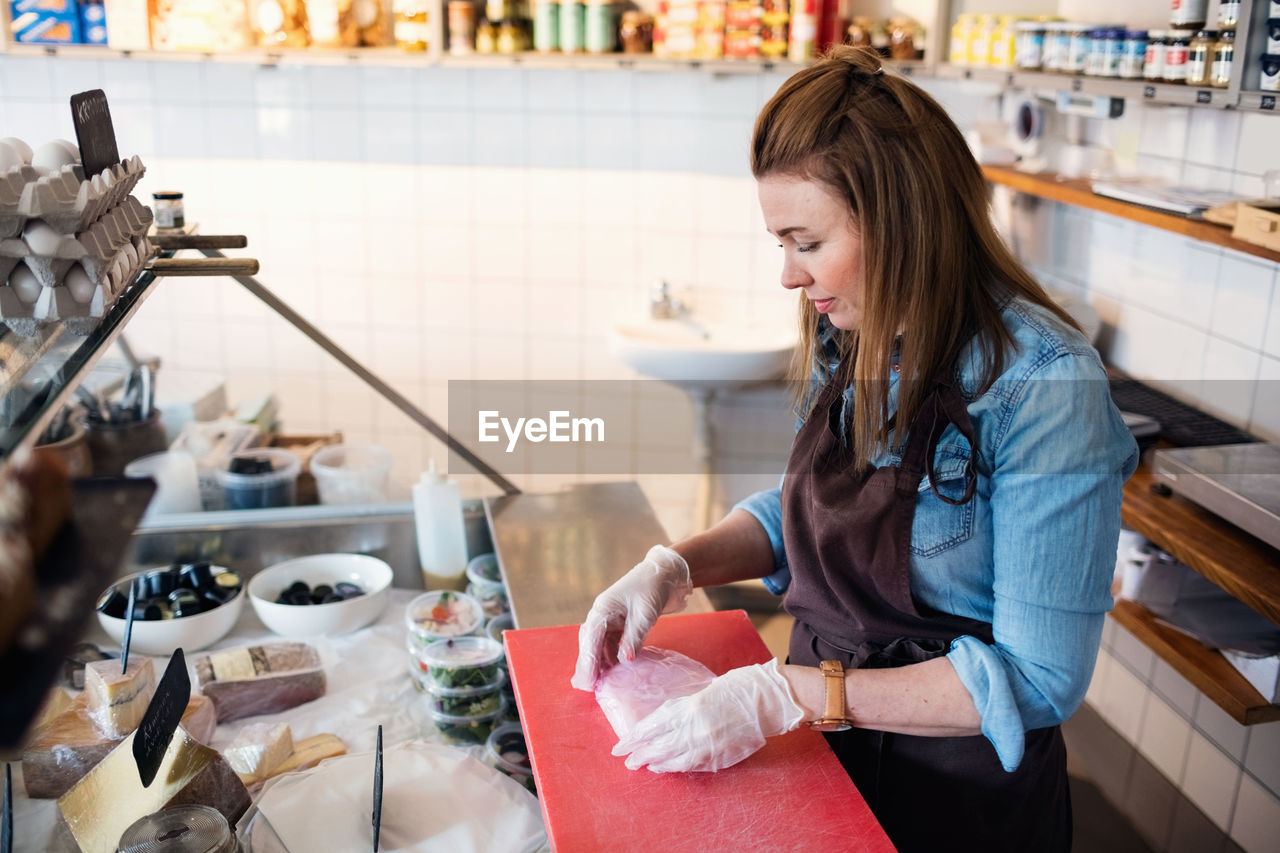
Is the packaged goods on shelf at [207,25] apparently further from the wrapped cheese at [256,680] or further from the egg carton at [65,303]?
the egg carton at [65,303]

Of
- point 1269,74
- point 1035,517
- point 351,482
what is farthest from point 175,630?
point 1269,74

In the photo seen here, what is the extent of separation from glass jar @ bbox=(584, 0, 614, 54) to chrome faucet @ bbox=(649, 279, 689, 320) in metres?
0.79

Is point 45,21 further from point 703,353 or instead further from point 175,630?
point 175,630

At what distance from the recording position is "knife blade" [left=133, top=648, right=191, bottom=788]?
1.21 metres

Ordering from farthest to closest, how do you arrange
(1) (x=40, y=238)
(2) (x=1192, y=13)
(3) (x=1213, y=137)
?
(3) (x=1213, y=137)
(2) (x=1192, y=13)
(1) (x=40, y=238)

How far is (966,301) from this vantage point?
1318mm

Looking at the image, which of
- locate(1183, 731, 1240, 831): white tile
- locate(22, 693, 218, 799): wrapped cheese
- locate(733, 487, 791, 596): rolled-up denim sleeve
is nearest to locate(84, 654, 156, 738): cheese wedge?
locate(22, 693, 218, 799): wrapped cheese

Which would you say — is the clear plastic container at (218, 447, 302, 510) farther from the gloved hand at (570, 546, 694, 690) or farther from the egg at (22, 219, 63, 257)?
the egg at (22, 219, 63, 257)

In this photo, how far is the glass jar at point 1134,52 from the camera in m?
2.39

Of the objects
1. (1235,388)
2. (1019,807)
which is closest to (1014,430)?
(1019,807)

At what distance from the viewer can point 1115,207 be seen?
2.51 metres

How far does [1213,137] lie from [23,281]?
8.33 ft

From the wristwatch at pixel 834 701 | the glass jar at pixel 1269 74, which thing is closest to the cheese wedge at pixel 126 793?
the wristwatch at pixel 834 701

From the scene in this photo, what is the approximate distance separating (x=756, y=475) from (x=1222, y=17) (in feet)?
7.40
